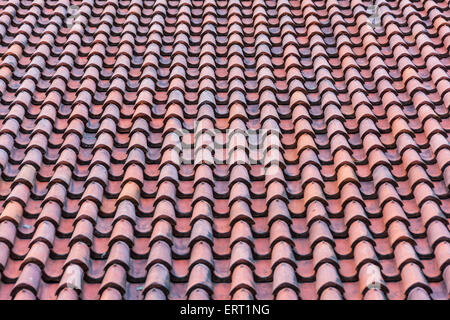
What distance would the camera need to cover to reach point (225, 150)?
5.43m

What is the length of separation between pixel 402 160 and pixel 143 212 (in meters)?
2.03

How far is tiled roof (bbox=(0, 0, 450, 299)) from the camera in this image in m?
4.51

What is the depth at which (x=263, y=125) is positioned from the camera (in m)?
Answer: 5.66

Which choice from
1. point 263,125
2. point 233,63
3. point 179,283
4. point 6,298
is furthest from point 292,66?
point 6,298

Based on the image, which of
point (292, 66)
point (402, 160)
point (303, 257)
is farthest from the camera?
point (292, 66)

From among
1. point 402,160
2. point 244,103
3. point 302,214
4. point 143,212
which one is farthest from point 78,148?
point 402,160

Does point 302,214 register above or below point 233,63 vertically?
below

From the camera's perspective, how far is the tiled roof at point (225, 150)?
451 centimetres

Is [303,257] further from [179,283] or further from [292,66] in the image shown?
[292,66]

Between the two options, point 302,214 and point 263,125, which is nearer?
point 302,214
